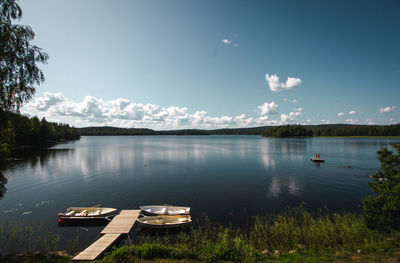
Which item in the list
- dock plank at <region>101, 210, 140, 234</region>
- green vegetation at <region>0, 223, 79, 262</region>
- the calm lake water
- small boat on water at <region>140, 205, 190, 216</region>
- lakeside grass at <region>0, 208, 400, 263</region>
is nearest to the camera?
lakeside grass at <region>0, 208, 400, 263</region>

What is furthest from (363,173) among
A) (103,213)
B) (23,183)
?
(23,183)

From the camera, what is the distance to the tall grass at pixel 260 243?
11703mm

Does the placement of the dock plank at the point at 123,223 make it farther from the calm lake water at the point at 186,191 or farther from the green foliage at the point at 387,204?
the green foliage at the point at 387,204

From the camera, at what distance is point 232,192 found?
29.4 metres

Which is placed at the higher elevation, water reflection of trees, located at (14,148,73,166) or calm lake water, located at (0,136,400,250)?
water reflection of trees, located at (14,148,73,166)

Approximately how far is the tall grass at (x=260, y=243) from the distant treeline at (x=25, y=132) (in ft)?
37.4

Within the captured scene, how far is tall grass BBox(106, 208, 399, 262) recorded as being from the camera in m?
11.7

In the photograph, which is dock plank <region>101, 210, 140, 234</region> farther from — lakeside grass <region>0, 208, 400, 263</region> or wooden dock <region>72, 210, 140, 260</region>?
lakeside grass <region>0, 208, 400, 263</region>

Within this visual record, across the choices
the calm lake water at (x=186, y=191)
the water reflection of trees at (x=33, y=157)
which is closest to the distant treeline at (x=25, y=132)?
the water reflection of trees at (x=33, y=157)

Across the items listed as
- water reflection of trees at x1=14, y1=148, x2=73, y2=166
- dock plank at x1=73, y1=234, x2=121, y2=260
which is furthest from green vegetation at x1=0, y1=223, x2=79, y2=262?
water reflection of trees at x1=14, y1=148, x2=73, y2=166

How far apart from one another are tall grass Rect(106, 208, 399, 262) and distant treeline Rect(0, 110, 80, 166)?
449 inches

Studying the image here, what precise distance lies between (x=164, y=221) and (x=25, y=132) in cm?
10293

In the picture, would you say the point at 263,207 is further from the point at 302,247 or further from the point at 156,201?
the point at 156,201

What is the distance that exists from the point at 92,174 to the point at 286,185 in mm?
40789
